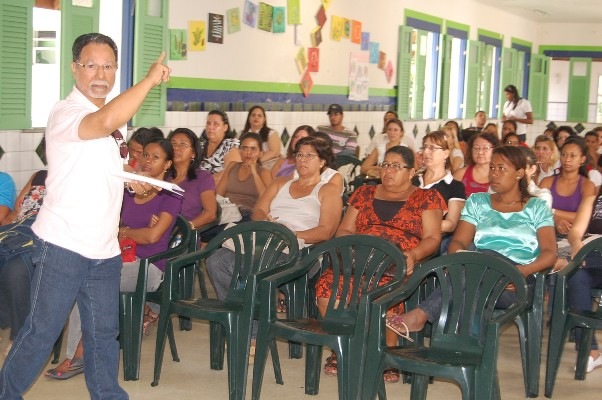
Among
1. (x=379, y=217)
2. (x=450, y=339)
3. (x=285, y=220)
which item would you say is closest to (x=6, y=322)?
(x=285, y=220)

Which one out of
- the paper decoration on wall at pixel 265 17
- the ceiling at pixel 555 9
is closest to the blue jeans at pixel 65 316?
the paper decoration on wall at pixel 265 17

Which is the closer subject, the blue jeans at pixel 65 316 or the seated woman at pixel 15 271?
the blue jeans at pixel 65 316

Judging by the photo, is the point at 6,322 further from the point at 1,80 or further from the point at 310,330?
the point at 1,80

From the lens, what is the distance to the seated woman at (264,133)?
319 inches

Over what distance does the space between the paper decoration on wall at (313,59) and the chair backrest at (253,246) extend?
5.63 meters

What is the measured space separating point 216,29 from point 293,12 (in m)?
1.54

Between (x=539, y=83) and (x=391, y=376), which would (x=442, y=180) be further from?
(x=539, y=83)

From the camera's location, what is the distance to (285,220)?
5254mm

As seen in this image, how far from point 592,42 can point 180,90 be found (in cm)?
1202

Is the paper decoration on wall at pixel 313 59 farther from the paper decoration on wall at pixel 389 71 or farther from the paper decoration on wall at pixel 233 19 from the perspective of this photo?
the paper decoration on wall at pixel 389 71

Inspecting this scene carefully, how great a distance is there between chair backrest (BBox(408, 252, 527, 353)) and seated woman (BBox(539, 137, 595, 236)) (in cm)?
185

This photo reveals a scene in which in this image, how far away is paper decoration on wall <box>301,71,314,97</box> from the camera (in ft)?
32.7

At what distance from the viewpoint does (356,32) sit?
36.4 feet

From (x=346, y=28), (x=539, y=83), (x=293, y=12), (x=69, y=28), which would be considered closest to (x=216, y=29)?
(x=293, y=12)
